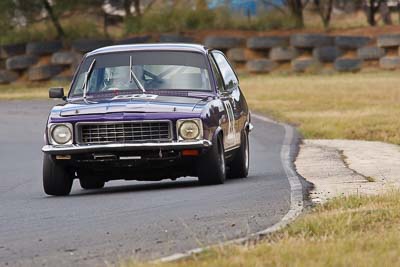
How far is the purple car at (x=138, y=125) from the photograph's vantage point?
43.0 feet

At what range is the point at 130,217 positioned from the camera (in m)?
10.6

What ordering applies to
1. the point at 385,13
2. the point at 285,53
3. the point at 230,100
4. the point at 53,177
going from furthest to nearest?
the point at 385,13, the point at 285,53, the point at 230,100, the point at 53,177

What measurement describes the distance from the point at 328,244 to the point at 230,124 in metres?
6.45

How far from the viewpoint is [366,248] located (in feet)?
26.2

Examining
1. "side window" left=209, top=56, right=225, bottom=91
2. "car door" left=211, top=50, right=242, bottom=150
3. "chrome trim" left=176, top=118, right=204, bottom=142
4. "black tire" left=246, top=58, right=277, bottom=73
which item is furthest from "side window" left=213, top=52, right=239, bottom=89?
"black tire" left=246, top=58, right=277, bottom=73

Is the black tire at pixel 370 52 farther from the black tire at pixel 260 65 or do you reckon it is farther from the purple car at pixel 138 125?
the purple car at pixel 138 125

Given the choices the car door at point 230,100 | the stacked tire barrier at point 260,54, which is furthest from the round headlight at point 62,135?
the stacked tire barrier at point 260,54

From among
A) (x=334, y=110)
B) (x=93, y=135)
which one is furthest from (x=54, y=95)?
(x=334, y=110)

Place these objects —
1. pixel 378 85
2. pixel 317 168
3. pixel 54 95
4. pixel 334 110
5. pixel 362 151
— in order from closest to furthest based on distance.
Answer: pixel 54 95
pixel 317 168
pixel 362 151
pixel 334 110
pixel 378 85

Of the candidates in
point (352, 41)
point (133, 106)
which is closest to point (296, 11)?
point (352, 41)

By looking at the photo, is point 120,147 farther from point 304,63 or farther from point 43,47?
point 43,47

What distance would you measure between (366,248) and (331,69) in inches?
1330

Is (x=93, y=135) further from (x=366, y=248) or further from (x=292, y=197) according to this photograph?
(x=366, y=248)

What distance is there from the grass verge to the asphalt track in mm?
449
